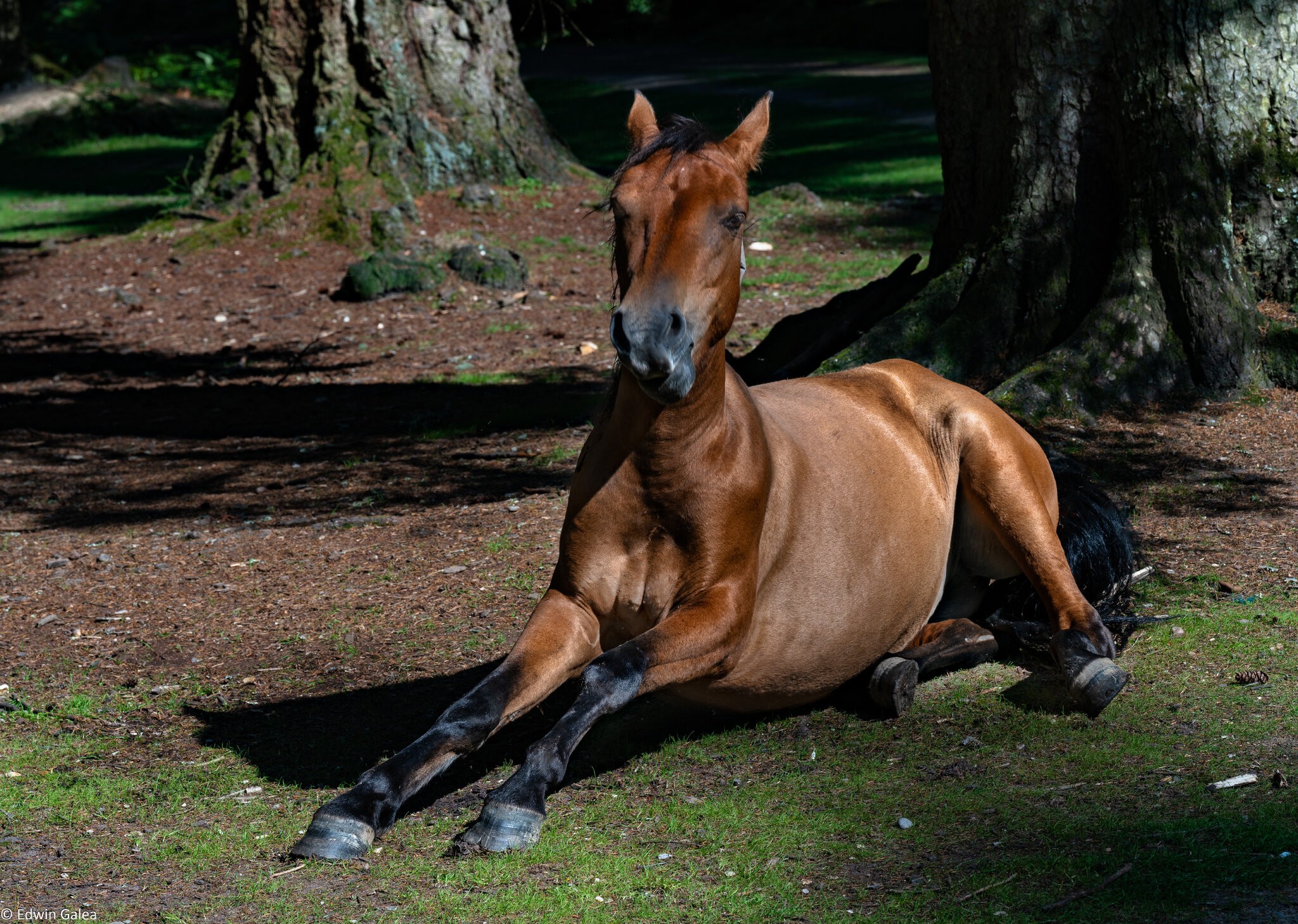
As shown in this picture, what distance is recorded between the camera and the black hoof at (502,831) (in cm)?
366

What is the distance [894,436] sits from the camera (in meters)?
4.96

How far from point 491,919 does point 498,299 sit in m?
9.46

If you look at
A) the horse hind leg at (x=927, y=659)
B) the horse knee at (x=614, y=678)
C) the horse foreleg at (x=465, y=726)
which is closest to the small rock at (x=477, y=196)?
the horse hind leg at (x=927, y=659)

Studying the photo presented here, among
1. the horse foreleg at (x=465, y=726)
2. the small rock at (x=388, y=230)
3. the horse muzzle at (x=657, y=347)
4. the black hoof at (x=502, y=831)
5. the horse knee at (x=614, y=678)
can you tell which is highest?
the horse muzzle at (x=657, y=347)

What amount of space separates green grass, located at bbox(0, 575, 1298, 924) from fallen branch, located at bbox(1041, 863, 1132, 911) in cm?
2

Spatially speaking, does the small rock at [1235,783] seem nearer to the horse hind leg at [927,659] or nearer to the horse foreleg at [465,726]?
the horse hind leg at [927,659]

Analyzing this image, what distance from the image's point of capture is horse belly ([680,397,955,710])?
173 inches

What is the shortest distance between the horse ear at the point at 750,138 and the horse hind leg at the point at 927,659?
71.5 inches

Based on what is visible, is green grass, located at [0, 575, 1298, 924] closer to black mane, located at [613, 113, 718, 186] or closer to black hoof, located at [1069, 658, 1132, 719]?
black hoof, located at [1069, 658, 1132, 719]

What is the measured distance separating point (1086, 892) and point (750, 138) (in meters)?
2.34

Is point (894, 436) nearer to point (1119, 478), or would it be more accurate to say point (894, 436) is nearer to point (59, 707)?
point (1119, 478)

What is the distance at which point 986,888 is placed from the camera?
3389 millimetres

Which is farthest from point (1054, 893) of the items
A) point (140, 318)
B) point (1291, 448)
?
point (140, 318)

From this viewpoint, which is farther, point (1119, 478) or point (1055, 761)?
point (1119, 478)
